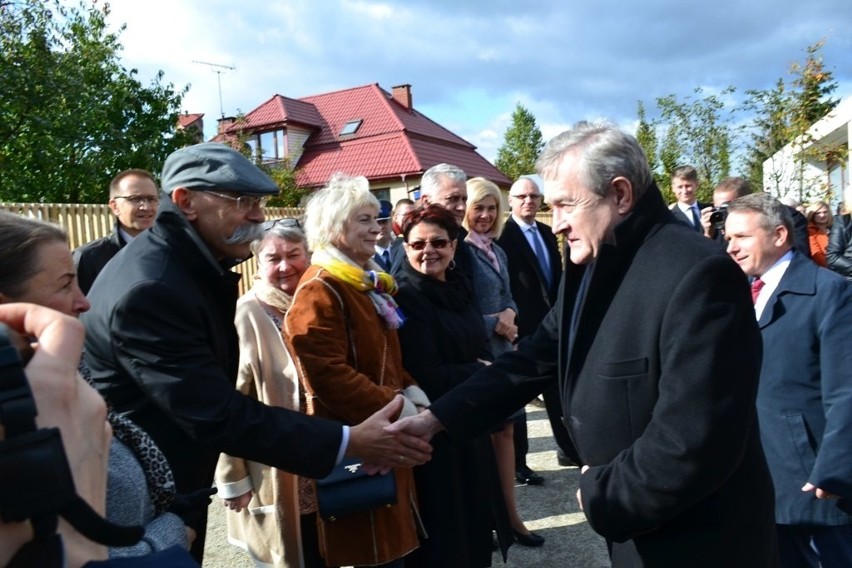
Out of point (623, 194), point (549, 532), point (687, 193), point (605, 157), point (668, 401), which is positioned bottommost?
point (549, 532)

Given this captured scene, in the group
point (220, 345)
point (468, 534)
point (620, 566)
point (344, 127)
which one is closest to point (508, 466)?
point (468, 534)

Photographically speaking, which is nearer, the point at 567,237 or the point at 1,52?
the point at 567,237

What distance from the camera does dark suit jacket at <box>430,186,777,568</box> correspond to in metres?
1.89

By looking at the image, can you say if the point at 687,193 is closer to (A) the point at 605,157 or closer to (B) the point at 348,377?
(B) the point at 348,377

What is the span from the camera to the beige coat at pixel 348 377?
302 centimetres

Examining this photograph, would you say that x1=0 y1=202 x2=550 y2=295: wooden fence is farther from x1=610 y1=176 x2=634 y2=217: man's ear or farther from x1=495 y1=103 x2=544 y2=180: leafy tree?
x1=495 y1=103 x2=544 y2=180: leafy tree

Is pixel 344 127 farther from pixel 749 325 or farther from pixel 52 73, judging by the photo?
A: pixel 749 325

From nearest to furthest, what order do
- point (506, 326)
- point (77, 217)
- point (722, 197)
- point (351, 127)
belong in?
point (506, 326) < point (722, 197) < point (77, 217) < point (351, 127)

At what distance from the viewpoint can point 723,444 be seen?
1.90 meters

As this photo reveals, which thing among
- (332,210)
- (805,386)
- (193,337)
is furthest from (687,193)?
(193,337)

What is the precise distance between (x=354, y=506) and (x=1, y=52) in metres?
15.4

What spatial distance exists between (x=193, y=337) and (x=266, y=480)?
128cm

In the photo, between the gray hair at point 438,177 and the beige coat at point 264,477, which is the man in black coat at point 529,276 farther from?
the beige coat at point 264,477

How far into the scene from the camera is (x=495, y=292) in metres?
4.86
